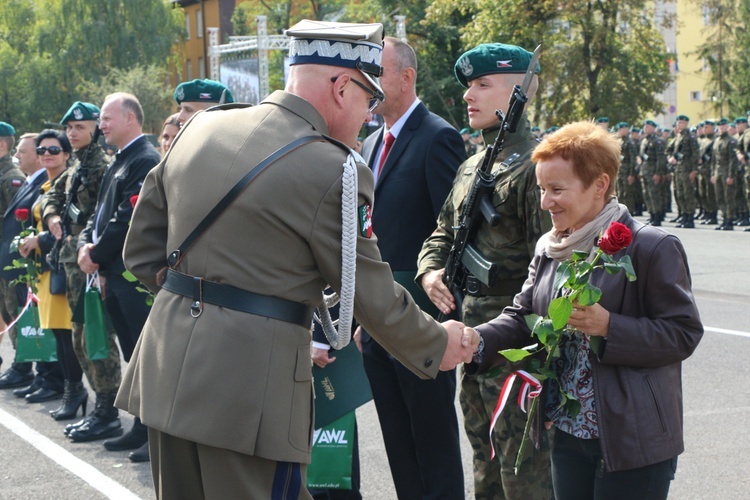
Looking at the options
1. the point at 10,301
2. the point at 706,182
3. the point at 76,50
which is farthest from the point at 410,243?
the point at 76,50

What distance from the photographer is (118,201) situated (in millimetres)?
6539

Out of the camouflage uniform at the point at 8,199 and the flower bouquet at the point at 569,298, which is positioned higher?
the flower bouquet at the point at 569,298

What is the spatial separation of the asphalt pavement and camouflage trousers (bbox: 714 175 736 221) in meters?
12.6

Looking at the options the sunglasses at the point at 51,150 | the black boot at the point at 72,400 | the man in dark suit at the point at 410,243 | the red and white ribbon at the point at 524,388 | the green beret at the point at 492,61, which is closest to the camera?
the red and white ribbon at the point at 524,388

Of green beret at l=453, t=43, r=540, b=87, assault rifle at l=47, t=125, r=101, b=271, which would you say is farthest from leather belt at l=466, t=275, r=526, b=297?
assault rifle at l=47, t=125, r=101, b=271

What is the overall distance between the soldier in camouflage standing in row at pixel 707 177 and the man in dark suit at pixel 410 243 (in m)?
18.8

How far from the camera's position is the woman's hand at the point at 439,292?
4.33 m

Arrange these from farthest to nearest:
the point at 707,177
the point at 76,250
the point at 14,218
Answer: the point at 707,177 → the point at 14,218 → the point at 76,250

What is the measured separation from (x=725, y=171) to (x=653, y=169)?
257 centimetres

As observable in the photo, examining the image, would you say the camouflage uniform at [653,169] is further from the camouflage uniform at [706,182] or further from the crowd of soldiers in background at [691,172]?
the camouflage uniform at [706,182]

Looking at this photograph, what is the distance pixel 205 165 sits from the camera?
9.93 ft

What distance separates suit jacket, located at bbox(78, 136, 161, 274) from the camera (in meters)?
6.40

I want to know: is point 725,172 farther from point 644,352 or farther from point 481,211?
point 644,352

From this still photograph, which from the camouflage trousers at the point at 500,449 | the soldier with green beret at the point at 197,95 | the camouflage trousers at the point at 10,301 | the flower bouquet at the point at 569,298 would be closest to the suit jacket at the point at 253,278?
the flower bouquet at the point at 569,298
